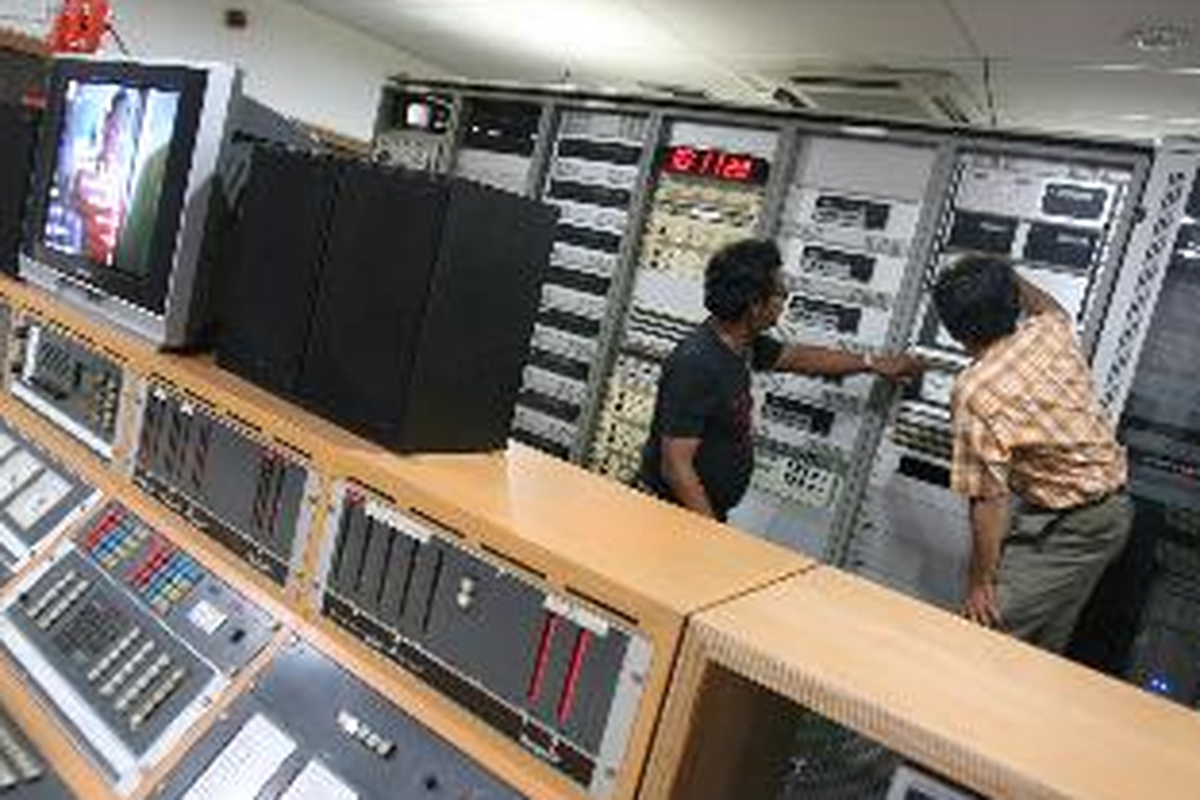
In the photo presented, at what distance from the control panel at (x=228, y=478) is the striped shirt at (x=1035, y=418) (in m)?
1.73

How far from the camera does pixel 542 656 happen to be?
3.10 feet

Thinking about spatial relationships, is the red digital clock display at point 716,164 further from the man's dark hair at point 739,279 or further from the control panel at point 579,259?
the man's dark hair at point 739,279

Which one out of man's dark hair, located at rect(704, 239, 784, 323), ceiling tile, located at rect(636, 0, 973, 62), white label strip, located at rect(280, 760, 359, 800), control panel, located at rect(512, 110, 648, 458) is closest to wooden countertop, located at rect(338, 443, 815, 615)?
white label strip, located at rect(280, 760, 359, 800)

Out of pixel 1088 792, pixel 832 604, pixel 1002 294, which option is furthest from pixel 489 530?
pixel 1002 294

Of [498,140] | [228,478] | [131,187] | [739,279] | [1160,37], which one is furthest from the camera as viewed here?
[1160,37]

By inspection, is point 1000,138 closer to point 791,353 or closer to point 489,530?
point 791,353

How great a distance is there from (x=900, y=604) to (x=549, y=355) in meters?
2.58

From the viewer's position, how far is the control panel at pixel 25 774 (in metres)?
1.19

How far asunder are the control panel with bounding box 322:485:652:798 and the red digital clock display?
2.15 meters

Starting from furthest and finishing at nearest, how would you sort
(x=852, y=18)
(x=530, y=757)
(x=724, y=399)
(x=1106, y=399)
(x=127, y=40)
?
(x=127, y=40) → (x=852, y=18) → (x=1106, y=399) → (x=724, y=399) → (x=530, y=757)

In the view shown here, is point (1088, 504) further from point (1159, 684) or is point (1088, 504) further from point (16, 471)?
point (16, 471)

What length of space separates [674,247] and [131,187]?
1.83m

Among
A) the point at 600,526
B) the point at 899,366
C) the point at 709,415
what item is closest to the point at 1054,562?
the point at 899,366

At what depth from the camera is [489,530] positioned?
0.99 metres
